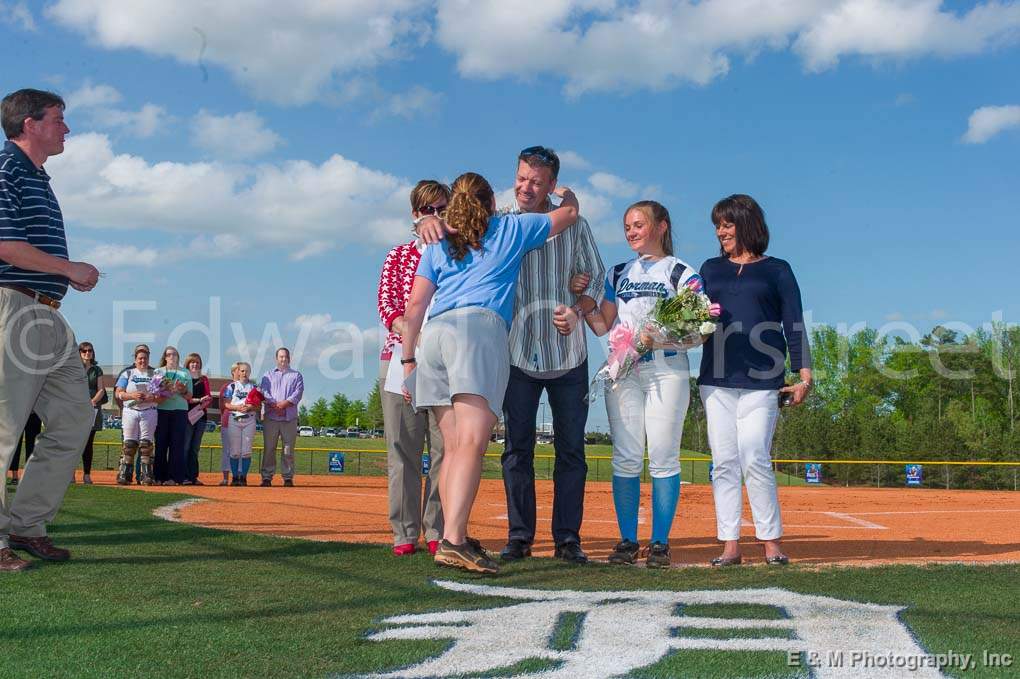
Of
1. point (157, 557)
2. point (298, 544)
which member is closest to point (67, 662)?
point (157, 557)

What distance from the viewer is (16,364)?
4.55 m

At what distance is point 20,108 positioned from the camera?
4793 mm

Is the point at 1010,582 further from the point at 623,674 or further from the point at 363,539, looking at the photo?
the point at 363,539

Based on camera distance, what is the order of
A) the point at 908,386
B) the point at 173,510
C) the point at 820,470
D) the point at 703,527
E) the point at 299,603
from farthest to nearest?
the point at 908,386, the point at 820,470, the point at 703,527, the point at 173,510, the point at 299,603

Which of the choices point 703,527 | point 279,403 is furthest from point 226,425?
point 703,527

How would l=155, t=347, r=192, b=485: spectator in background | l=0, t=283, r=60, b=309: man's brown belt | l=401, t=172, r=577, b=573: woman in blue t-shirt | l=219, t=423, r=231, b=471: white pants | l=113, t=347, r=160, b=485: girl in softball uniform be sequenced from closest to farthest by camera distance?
l=401, t=172, r=577, b=573: woman in blue t-shirt
l=0, t=283, r=60, b=309: man's brown belt
l=113, t=347, r=160, b=485: girl in softball uniform
l=155, t=347, r=192, b=485: spectator in background
l=219, t=423, r=231, b=471: white pants

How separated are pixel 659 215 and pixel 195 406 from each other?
1007 cm

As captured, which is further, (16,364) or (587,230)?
(587,230)

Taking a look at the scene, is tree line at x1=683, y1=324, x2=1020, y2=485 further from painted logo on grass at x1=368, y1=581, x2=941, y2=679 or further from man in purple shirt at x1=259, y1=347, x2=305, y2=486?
painted logo on grass at x1=368, y1=581, x2=941, y2=679

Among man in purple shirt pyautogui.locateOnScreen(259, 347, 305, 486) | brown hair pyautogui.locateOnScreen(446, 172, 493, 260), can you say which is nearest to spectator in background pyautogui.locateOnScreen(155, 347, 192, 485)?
man in purple shirt pyautogui.locateOnScreen(259, 347, 305, 486)

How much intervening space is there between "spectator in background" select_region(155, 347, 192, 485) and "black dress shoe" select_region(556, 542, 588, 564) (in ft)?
29.3

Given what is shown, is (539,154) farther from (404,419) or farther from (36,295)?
(36,295)

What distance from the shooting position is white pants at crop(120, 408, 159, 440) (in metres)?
12.7

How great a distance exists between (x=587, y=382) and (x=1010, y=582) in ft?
7.89
